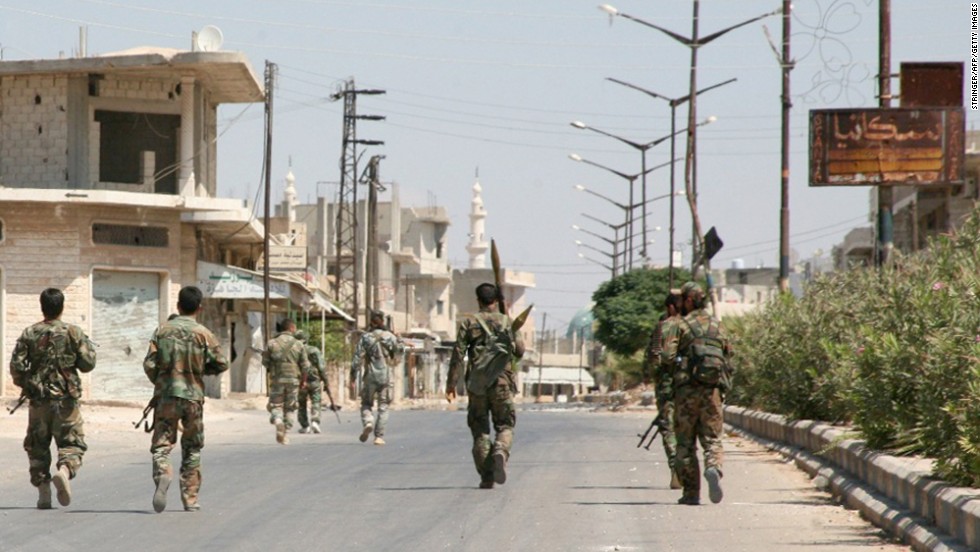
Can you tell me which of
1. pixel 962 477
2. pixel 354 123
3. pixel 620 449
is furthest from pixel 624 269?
pixel 962 477

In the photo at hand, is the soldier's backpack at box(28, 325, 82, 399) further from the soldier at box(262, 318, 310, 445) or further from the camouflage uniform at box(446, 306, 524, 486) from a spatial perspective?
the soldier at box(262, 318, 310, 445)

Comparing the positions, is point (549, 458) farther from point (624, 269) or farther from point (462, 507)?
point (624, 269)

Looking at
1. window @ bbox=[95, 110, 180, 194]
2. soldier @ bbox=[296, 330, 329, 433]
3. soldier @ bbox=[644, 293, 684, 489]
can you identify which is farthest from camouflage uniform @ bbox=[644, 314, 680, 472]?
window @ bbox=[95, 110, 180, 194]

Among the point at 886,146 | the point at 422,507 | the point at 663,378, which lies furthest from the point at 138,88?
the point at 422,507

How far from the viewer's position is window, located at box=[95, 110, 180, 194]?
137 feet

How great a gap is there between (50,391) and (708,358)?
205 inches

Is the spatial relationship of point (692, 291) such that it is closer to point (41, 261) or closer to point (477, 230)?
point (41, 261)

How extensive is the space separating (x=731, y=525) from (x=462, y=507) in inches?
90.8

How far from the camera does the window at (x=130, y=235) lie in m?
41.6

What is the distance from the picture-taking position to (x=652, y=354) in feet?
45.9

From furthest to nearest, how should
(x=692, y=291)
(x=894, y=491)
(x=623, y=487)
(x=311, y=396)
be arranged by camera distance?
(x=311, y=396), (x=623, y=487), (x=692, y=291), (x=894, y=491)

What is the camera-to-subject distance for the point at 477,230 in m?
152

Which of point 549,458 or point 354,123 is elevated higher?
point 354,123

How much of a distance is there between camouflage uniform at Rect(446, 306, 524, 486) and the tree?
58.3 meters
